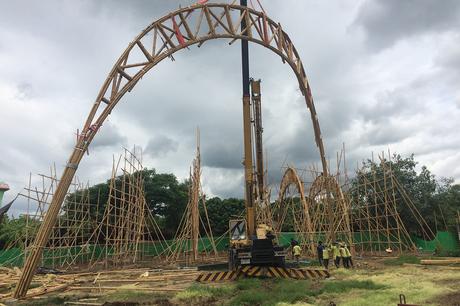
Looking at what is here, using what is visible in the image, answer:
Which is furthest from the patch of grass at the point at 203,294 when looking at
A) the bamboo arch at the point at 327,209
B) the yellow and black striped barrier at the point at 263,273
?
the bamboo arch at the point at 327,209

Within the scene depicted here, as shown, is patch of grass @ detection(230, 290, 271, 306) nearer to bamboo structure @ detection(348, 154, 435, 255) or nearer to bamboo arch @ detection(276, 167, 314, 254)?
bamboo arch @ detection(276, 167, 314, 254)

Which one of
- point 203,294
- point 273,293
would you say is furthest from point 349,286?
point 203,294

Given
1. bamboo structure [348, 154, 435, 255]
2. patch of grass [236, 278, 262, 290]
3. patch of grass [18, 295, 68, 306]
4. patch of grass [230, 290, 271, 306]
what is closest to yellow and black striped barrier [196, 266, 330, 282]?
patch of grass [236, 278, 262, 290]

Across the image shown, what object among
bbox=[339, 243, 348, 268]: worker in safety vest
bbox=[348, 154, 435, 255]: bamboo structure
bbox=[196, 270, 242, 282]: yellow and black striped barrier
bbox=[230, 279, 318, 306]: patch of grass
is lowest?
bbox=[230, 279, 318, 306]: patch of grass

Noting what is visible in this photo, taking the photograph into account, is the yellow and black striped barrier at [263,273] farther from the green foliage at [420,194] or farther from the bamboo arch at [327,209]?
the green foliage at [420,194]

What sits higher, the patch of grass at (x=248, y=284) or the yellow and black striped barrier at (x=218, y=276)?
the yellow and black striped barrier at (x=218, y=276)

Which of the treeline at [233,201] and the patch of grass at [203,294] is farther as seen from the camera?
the treeline at [233,201]

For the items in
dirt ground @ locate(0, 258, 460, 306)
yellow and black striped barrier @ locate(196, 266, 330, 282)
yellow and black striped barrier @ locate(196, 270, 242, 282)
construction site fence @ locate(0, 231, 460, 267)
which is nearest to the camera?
dirt ground @ locate(0, 258, 460, 306)

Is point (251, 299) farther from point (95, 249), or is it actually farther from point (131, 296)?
point (95, 249)

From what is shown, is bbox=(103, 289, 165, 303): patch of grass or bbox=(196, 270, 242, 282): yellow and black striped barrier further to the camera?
bbox=(196, 270, 242, 282): yellow and black striped barrier

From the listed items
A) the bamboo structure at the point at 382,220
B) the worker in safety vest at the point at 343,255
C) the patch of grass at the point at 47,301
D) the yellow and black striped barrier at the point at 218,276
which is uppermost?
the bamboo structure at the point at 382,220

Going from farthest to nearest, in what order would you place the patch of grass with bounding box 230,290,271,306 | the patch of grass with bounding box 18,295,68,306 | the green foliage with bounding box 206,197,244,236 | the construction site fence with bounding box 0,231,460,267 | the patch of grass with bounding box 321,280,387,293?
1. the green foliage with bounding box 206,197,244,236
2. the construction site fence with bounding box 0,231,460,267
3. the patch of grass with bounding box 321,280,387,293
4. the patch of grass with bounding box 18,295,68,306
5. the patch of grass with bounding box 230,290,271,306

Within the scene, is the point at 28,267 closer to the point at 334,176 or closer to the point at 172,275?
the point at 172,275

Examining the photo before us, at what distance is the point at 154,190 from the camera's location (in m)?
36.5
